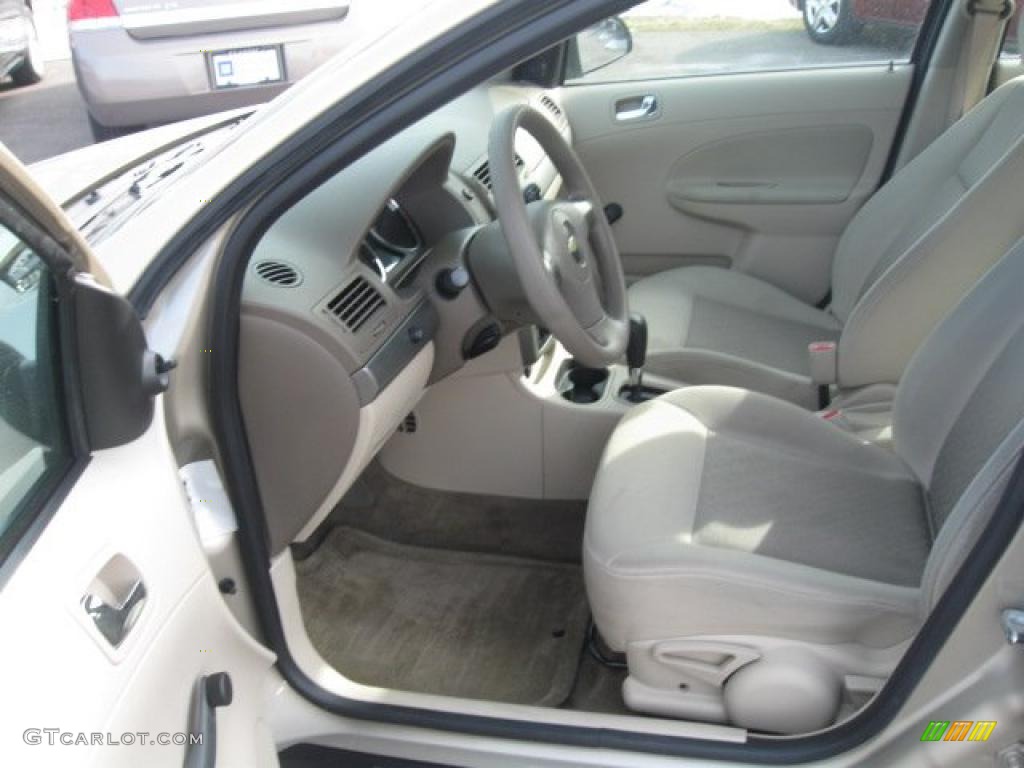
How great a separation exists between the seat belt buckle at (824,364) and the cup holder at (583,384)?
45cm

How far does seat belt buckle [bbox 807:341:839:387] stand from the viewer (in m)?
2.27

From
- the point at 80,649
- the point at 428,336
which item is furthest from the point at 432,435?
the point at 80,649

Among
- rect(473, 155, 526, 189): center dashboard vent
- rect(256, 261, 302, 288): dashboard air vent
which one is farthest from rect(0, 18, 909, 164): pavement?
rect(256, 261, 302, 288): dashboard air vent

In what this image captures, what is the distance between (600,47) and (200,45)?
2.15m

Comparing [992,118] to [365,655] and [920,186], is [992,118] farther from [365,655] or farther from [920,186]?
[365,655]

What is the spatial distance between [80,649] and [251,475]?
554 millimetres

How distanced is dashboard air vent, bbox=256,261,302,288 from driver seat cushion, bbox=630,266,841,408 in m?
1.08

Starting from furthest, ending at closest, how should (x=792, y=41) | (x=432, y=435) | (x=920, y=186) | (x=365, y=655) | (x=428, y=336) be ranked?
(x=792, y=41)
(x=920, y=186)
(x=432, y=435)
(x=365, y=655)
(x=428, y=336)

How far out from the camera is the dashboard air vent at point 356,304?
5.30 feet

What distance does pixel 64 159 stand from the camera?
1909 millimetres

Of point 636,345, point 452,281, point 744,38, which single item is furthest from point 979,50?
point 452,281

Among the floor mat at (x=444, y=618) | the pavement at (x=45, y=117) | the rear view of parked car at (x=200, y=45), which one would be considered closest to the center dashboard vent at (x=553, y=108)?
the floor mat at (x=444, y=618)

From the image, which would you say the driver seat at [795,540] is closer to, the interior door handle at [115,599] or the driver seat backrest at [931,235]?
the driver seat backrest at [931,235]

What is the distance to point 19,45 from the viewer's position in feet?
21.6
